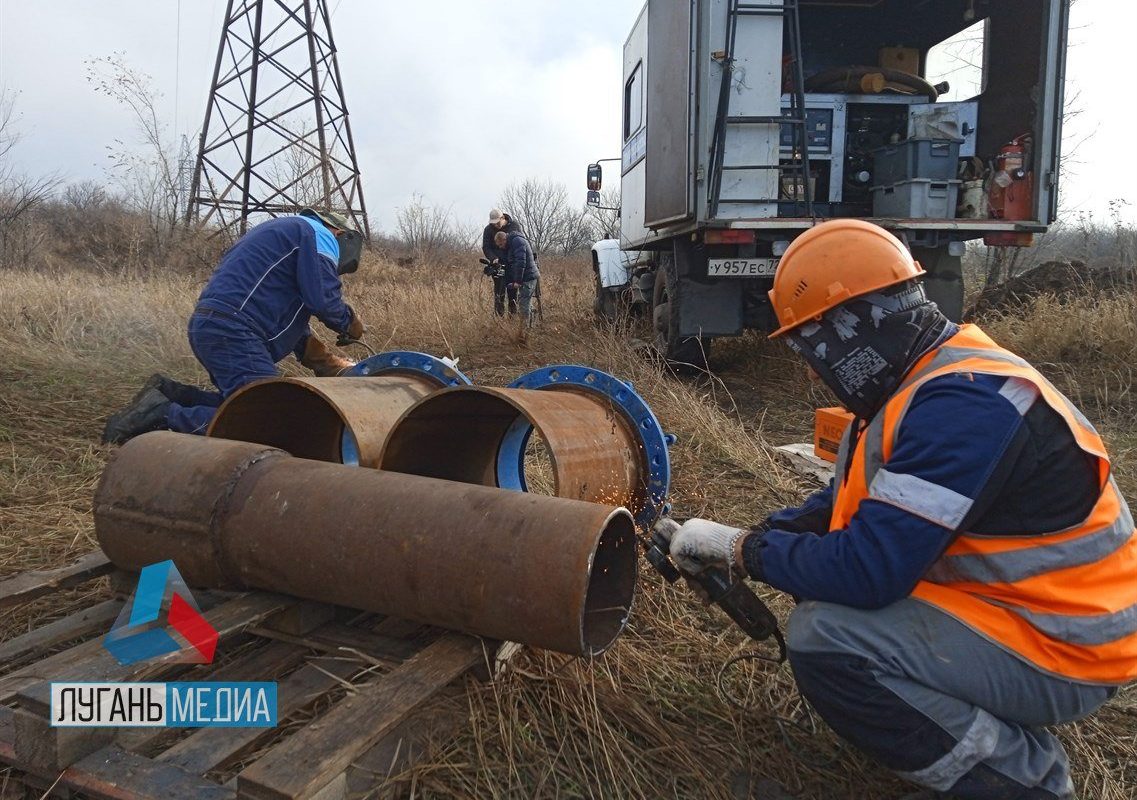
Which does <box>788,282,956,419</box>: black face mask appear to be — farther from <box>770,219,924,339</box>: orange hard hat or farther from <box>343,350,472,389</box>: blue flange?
<box>343,350,472,389</box>: blue flange

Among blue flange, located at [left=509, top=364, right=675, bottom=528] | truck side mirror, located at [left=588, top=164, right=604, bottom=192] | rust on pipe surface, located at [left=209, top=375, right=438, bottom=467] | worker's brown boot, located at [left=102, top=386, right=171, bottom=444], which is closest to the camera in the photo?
rust on pipe surface, located at [left=209, top=375, right=438, bottom=467]

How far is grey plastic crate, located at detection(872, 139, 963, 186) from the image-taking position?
6.23 meters

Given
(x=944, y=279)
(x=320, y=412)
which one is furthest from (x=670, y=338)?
(x=320, y=412)

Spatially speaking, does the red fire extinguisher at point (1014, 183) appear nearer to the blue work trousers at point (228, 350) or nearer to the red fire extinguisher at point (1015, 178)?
the red fire extinguisher at point (1015, 178)

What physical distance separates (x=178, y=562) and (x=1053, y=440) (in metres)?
2.25

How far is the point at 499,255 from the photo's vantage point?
1140 cm

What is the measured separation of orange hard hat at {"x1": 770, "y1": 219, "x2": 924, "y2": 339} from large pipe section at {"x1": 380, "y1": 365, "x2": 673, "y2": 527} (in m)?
0.85

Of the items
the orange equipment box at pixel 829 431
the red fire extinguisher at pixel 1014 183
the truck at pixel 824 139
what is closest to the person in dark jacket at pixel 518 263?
the truck at pixel 824 139

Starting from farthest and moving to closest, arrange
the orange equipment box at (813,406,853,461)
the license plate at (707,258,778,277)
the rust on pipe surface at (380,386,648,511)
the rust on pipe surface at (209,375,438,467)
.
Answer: the license plate at (707,258,778,277) → the orange equipment box at (813,406,853,461) → the rust on pipe surface at (209,375,438,467) → the rust on pipe surface at (380,386,648,511)

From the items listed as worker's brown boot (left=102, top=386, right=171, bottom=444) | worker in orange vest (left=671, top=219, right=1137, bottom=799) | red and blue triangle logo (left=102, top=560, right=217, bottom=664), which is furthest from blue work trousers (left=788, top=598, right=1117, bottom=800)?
worker's brown boot (left=102, top=386, right=171, bottom=444)

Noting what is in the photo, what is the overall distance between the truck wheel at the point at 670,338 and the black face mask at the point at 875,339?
4311 millimetres

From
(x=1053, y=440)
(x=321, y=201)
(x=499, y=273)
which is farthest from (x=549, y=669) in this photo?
(x=321, y=201)

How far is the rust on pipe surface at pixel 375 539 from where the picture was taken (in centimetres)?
198

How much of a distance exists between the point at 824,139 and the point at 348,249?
13.1 feet
